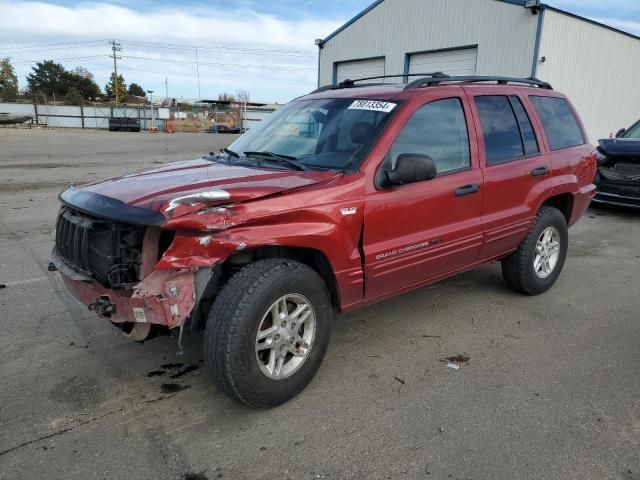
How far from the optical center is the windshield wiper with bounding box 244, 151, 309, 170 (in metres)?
3.54

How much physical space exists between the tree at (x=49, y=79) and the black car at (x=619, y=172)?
294 feet

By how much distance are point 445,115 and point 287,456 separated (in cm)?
264

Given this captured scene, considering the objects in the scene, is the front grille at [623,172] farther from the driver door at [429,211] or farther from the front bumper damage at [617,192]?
the driver door at [429,211]

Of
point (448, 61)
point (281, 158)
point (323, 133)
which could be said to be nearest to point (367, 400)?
point (281, 158)

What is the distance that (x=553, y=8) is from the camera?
1528cm

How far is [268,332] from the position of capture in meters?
2.97

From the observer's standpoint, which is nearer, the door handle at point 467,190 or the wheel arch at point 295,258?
the wheel arch at point 295,258

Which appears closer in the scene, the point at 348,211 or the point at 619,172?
the point at 348,211

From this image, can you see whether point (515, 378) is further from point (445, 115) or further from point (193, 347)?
point (193, 347)

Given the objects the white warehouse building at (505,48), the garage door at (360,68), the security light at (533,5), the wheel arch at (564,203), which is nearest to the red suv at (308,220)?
the wheel arch at (564,203)

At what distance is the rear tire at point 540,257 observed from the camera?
4.76 metres

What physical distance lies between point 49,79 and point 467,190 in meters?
97.5

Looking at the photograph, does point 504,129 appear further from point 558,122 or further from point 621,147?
point 621,147

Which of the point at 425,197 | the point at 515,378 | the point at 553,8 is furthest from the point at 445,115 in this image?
the point at 553,8
